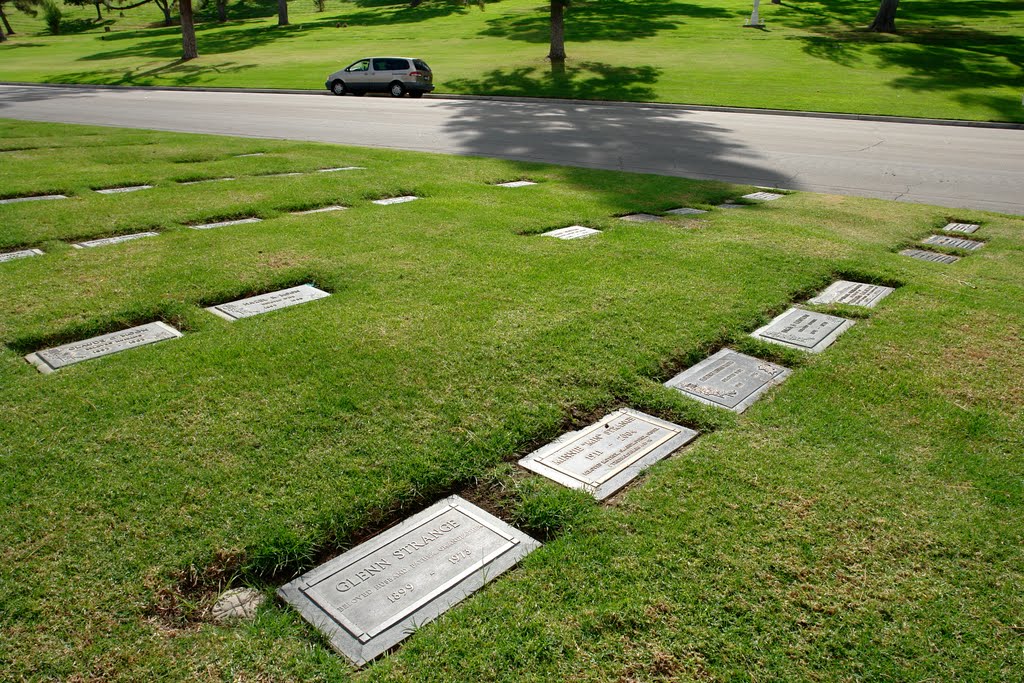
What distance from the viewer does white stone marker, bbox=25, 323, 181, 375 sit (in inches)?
157

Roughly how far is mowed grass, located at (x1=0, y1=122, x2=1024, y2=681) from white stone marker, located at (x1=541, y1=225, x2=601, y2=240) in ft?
1.07

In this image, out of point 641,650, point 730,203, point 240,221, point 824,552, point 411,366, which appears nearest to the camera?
point 641,650

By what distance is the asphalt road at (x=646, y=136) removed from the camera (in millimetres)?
10914

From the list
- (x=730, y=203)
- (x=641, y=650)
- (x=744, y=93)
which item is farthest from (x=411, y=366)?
(x=744, y=93)

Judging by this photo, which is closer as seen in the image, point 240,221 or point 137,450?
point 137,450

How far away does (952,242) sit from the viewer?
23.8ft

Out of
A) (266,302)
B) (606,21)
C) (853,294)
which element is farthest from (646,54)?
(266,302)

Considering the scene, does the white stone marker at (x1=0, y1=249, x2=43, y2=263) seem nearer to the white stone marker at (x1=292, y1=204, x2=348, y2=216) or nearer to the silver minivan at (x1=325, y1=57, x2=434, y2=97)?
the white stone marker at (x1=292, y1=204, x2=348, y2=216)

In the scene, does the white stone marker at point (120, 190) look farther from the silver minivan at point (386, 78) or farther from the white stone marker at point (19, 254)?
the silver minivan at point (386, 78)

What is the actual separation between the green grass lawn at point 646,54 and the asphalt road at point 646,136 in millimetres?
3731

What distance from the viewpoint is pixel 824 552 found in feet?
8.69

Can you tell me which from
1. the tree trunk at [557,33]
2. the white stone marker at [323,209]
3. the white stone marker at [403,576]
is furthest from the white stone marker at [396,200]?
the tree trunk at [557,33]

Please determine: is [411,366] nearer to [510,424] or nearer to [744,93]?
[510,424]

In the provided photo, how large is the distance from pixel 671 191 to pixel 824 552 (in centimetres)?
713
